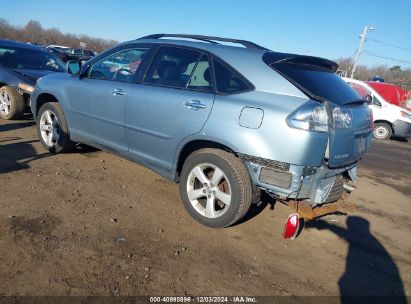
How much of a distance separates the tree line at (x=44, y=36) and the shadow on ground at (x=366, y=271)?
203ft

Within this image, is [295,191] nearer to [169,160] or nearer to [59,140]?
[169,160]

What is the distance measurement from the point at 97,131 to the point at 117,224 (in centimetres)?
155

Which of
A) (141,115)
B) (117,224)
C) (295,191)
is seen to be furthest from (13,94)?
(295,191)

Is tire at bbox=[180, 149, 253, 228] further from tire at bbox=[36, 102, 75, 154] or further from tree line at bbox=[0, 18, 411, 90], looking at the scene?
tree line at bbox=[0, 18, 411, 90]

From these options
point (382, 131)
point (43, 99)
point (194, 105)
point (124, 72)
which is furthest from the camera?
point (382, 131)

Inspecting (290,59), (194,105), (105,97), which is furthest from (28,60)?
(290,59)

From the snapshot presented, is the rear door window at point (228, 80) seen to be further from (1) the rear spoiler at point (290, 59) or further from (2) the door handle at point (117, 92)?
(2) the door handle at point (117, 92)

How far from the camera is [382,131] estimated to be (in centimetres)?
1242

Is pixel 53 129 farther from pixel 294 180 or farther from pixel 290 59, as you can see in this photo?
pixel 294 180

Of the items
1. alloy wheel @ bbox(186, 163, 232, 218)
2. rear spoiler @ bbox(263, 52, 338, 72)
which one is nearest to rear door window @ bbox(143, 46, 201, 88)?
rear spoiler @ bbox(263, 52, 338, 72)

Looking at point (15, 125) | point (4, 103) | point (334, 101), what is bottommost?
point (15, 125)

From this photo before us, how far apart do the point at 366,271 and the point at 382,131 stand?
10.3m

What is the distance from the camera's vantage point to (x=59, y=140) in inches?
210

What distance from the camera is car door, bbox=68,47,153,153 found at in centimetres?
437
